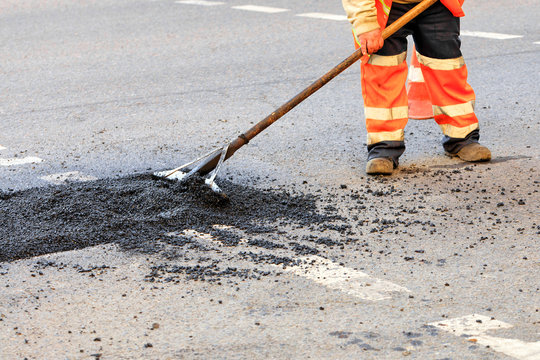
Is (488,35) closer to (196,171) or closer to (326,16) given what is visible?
(326,16)

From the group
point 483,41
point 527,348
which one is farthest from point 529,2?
point 527,348

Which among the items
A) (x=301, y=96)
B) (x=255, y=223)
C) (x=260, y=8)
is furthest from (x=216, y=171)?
(x=260, y=8)

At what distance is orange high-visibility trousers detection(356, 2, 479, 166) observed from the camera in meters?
5.06

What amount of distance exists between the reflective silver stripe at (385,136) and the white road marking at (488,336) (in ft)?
7.09

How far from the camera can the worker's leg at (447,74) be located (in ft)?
16.6

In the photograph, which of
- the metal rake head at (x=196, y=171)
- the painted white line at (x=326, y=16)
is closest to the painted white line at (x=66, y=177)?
the metal rake head at (x=196, y=171)

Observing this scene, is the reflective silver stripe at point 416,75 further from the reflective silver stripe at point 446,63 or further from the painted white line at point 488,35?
the painted white line at point 488,35

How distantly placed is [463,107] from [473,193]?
32.7 inches

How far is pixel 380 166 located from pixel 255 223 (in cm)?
106

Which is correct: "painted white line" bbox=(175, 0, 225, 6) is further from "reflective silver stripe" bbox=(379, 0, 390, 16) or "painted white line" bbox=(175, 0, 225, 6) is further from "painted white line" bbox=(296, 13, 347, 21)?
"reflective silver stripe" bbox=(379, 0, 390, 16)

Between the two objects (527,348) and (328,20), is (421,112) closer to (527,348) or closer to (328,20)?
(527,348)

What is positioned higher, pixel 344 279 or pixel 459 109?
pixel 459 109

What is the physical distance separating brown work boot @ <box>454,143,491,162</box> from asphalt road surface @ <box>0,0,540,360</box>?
7 cm

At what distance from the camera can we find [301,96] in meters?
4.68
